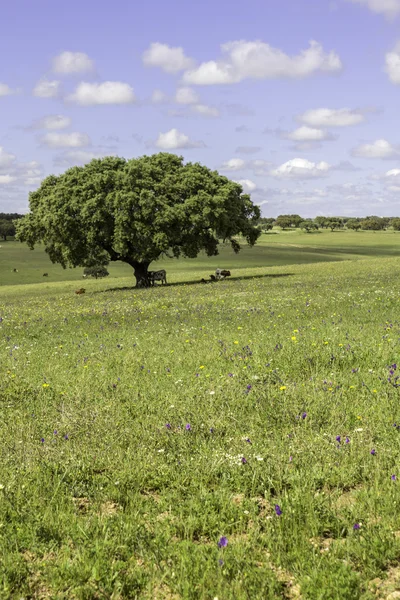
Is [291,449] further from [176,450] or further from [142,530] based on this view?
[142,530]

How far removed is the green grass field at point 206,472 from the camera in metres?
4.43

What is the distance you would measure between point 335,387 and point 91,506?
4793 mm

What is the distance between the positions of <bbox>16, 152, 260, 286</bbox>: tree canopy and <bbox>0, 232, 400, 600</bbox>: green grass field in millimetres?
34015

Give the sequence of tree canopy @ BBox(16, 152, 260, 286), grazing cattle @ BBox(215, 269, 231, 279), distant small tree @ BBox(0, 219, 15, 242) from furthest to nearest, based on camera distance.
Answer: distant small tree @ BBox(0, 219, 15, 242) < grazing cattle @ BBox(215, 269, 231, 279) < tree canopy @ BBox(16, 152, 260, 286)

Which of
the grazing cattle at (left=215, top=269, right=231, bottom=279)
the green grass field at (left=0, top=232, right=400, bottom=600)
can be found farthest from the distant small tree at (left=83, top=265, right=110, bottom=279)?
the green grass field at (left=0, top=232, right=400, bottom=600)

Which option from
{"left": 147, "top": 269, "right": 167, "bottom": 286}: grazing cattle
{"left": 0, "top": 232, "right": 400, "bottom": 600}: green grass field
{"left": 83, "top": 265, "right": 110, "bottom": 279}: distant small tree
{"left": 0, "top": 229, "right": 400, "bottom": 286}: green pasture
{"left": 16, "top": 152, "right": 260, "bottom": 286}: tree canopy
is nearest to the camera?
{"left": 0, "top": 232, "right": 400, "bottom": 600}: green grass field

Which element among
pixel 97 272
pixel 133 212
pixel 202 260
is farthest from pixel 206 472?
pixel 202 260

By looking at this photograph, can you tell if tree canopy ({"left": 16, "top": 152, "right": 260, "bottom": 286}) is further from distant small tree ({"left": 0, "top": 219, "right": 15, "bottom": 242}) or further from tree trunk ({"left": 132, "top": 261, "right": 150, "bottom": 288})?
distant small tree ({"left": 0, "top": 219, "right": 15, "bottom": 242})

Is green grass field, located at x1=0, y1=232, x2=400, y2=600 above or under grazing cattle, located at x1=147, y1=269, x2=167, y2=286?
under

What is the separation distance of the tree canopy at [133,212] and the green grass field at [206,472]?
34.0 meters

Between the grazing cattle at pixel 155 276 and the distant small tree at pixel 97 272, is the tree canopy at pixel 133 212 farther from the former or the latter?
the distant small tree at pixel 97 272

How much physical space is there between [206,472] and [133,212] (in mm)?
41888

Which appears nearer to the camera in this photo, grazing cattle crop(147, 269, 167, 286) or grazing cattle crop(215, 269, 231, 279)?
grazing cattle crop(147, 269, 167, 286)

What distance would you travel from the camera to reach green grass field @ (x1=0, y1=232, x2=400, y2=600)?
14.5 feet
